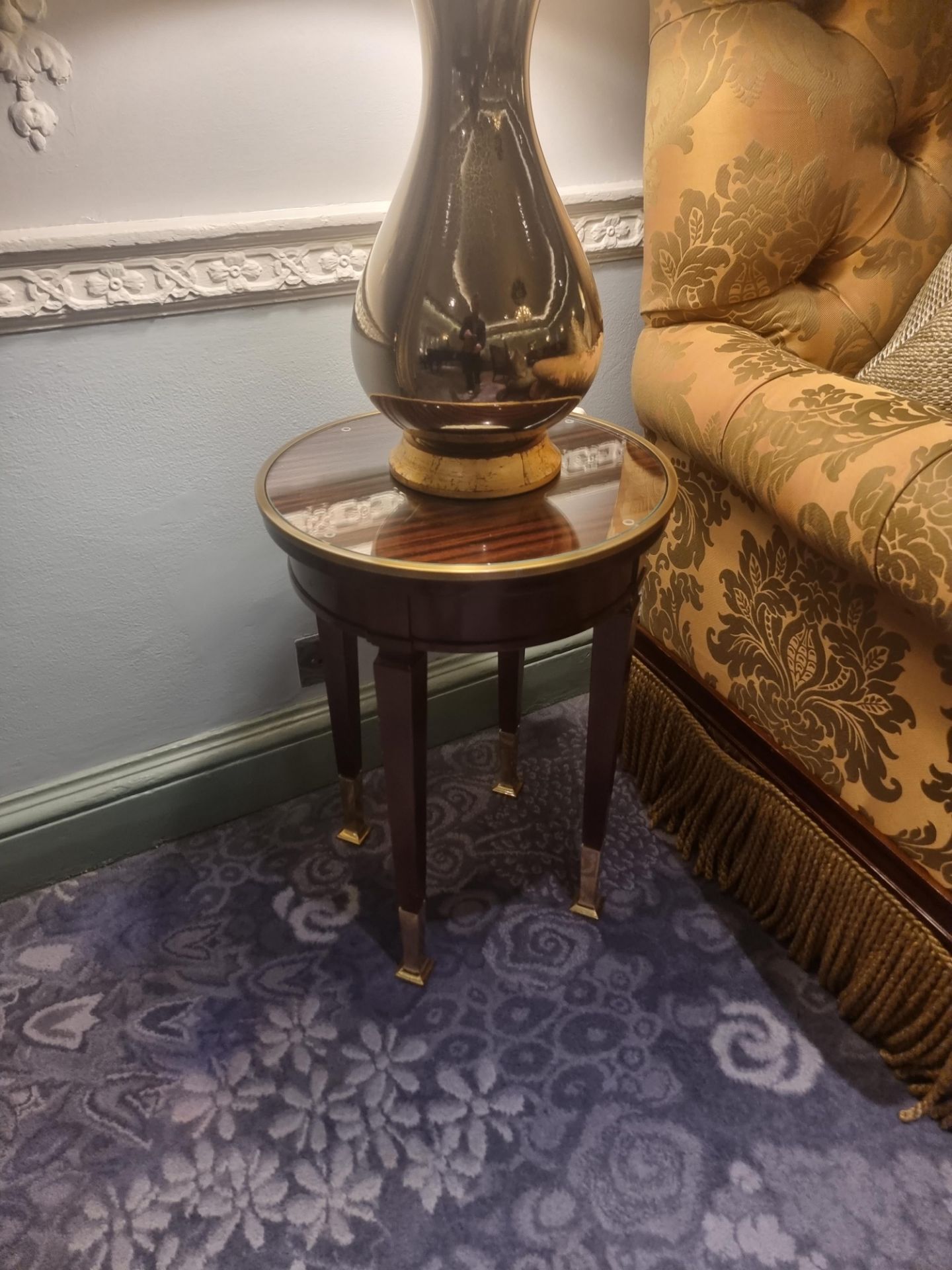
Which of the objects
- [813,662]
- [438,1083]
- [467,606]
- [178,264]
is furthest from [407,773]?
[178,264]

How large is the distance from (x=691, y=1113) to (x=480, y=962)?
0.97ft

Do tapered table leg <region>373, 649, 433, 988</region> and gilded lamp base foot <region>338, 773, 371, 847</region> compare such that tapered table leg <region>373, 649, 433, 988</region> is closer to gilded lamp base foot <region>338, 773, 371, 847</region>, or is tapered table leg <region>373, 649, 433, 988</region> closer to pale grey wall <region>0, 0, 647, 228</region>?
gilded lamp base foot <region>338, 773, 371, 847</region>

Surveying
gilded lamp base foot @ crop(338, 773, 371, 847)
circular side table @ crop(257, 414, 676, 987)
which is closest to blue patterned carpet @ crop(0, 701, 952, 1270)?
gilded lamp base foot @ crop(338, 773, 371, 847)

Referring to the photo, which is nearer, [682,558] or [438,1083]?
[438,1083]

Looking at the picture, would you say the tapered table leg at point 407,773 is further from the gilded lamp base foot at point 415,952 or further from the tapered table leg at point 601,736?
the tapered table leg at point 601,736

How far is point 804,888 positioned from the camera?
1.01 m

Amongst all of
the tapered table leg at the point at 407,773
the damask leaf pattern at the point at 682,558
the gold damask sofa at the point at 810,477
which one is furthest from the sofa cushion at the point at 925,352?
the tapered table leg at the point at 407,773

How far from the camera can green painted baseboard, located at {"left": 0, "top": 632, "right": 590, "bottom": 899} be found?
3.75 feet

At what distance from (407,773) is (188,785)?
50 centimetres

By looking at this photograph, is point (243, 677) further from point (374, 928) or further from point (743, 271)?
point (743, 271)

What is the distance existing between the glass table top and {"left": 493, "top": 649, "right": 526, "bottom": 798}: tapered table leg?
384 millimetres

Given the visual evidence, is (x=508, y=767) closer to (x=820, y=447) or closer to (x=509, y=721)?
(x=509, y=721)

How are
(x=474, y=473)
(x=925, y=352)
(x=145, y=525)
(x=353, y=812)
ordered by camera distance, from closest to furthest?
(x=474, y=473), (x=925, y=352), (x=145, y=525), (x=353, y=812)

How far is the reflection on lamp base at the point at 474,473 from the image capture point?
0.83 metres
